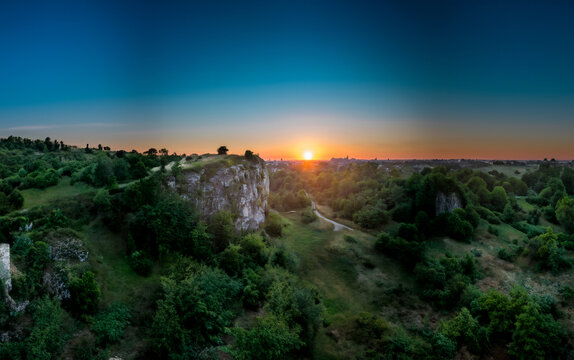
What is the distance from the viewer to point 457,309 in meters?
41.6

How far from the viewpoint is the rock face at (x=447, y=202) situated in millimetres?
72062

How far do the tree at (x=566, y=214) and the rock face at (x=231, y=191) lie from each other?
69.1m

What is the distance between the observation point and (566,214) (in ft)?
224

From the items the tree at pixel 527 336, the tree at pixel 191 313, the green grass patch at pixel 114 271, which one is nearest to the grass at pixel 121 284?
the green grass patch at pixel 114 271

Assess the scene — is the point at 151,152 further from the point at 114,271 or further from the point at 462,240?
the point at 462,240

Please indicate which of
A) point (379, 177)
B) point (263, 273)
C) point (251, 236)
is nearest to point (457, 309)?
point (263, 273)

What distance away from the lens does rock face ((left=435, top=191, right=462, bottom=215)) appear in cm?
7206

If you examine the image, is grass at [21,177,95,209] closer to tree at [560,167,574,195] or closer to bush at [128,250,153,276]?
bush at [128,250,153,276]

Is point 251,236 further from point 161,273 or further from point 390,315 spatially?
point 390,315

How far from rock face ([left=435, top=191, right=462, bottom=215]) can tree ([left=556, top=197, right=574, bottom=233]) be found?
71.6 ft

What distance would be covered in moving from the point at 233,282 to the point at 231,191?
19453 mm

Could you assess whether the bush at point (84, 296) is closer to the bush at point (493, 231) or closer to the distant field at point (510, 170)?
the bush at point (493, 231)

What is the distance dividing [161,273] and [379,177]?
87.2m

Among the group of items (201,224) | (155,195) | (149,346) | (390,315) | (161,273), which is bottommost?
(390,315)
